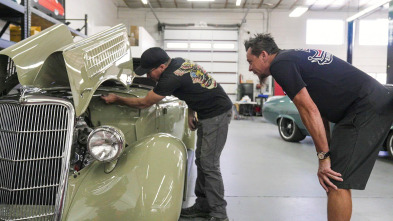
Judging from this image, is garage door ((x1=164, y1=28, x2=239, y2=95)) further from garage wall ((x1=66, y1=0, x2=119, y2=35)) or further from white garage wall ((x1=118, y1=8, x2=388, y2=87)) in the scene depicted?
garage wall ((x1=66, y1=0, x2=119, y2=35))

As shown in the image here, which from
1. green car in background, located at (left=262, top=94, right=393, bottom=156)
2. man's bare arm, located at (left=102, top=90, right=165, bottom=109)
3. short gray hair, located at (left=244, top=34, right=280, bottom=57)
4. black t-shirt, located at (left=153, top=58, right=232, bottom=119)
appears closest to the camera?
short gray hair, located at (left=244, top=34, right=280, bottom=57)

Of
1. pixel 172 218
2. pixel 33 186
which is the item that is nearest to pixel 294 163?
pixel 172 218

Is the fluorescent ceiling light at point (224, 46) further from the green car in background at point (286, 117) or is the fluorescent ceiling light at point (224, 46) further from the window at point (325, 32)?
the green car in background at point (286, 117)

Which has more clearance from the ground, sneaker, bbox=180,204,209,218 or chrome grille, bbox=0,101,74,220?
chrome grille, bbox=0,101,74,220

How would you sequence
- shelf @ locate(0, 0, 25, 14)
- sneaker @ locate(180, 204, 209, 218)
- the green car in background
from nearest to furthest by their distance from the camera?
1. sneaker @ locate(180, 204, 209, 218)
2. shelf @ locate(0, 0, 25, 14)
3. the green car in background

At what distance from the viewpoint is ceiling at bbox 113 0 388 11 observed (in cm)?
1512

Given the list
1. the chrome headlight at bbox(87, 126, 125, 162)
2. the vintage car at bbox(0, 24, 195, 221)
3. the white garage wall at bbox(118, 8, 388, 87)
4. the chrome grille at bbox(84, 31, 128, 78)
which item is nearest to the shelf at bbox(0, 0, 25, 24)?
the chrome grille at bbox(84, 31, 128, 78)

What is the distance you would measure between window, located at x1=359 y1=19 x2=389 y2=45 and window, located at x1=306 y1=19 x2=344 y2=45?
1.16m

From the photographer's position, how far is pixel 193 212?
2.69 metres

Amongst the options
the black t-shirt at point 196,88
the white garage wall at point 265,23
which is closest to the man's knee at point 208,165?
the black t-shirt at point 196,88

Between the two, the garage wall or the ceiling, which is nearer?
the garage wall

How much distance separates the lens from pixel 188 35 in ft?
53.1

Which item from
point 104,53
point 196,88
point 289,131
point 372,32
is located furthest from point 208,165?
point 372,32

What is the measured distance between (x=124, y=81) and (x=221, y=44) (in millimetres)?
14092
